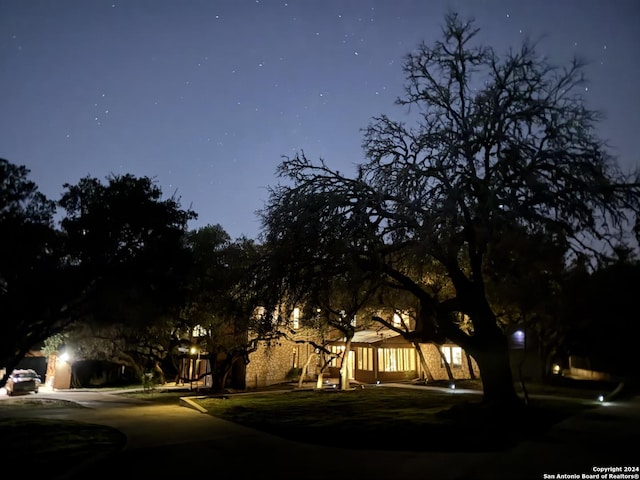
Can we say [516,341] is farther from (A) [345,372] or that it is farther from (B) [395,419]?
(B) [395,419]

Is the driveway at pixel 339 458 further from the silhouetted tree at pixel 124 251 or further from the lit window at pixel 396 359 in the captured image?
the lit window at pixel 396 359

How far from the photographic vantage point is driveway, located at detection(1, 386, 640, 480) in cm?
823

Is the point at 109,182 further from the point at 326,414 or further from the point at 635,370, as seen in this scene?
the point at 635,370

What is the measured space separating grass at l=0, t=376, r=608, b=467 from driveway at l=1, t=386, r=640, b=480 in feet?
1.70

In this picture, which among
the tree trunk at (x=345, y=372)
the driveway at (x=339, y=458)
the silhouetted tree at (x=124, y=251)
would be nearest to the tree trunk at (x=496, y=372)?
the driveway at (x=339, y=458)

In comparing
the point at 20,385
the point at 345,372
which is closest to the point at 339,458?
the point at 345,372

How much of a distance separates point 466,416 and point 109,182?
14.4m

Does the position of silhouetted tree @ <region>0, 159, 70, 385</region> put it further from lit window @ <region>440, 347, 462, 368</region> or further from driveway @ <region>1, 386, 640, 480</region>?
lit window @ <region>440, 347, 462, 368</region>

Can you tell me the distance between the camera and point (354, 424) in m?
14.0

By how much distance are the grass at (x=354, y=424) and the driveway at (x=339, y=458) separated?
1.70 ft

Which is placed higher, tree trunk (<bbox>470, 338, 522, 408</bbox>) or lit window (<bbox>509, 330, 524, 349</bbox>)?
lit window (<bbox>509, 330, 524, 349</bbox>)

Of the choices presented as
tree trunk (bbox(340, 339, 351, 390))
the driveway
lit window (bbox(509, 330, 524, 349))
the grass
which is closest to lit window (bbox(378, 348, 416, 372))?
tree trunk (bbox(340, 339, 351, 390))

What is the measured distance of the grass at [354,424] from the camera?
10.7 m

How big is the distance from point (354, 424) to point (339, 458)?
4749mm
